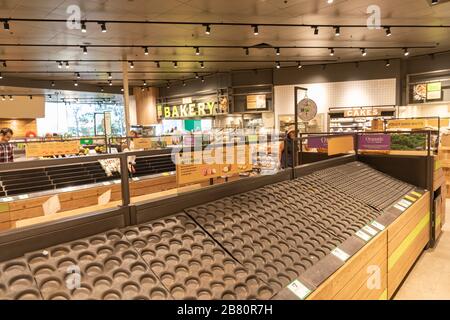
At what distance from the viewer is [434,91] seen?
11633mm

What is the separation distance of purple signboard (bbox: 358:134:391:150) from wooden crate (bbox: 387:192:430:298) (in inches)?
31.7

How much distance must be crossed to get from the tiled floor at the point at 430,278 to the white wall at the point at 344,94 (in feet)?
29.2

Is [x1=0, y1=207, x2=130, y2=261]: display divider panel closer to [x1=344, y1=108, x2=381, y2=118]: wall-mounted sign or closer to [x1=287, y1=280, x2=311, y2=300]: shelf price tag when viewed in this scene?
[x1=287, y1=280, x2=311, y2=300]: shelf price tag

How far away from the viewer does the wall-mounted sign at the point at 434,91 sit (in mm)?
11533

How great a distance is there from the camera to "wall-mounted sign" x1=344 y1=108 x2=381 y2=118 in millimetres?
12203

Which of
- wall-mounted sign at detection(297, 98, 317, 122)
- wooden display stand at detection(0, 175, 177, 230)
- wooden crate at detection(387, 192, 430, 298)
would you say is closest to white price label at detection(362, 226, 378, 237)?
wooden crate at detection(387, 192, 430, 298)

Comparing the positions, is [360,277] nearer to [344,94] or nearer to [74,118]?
[344,94]

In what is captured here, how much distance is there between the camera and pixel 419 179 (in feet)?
14.5

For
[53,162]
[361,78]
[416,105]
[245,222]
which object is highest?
[361,78]

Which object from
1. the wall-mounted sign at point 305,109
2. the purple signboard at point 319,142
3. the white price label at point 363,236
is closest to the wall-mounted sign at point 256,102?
the purple signboard at point 319,142

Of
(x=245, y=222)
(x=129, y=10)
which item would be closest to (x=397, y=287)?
(x=245, y=222)

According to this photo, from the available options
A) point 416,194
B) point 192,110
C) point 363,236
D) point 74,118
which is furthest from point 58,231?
point 74,118

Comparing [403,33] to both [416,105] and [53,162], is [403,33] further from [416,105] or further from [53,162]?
[53,162]
